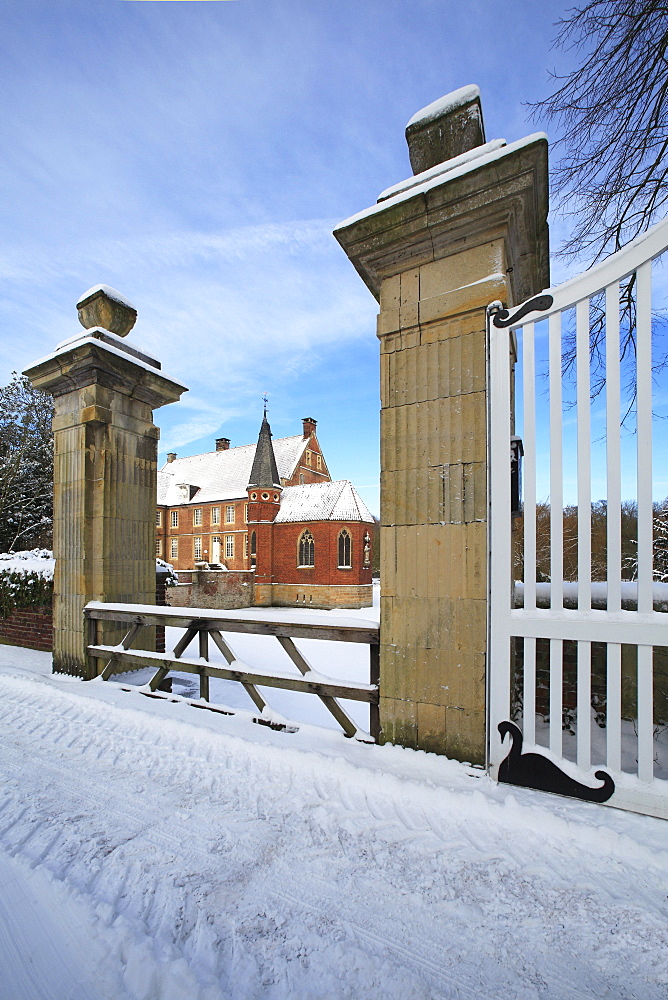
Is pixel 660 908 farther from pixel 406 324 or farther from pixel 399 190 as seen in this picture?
pixel 399 190

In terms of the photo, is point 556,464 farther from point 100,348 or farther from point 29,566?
point 29,566

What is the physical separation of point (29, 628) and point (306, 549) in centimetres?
1901

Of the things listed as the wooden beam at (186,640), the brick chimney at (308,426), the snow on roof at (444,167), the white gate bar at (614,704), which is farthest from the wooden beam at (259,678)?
the brick chimney at (308,426)

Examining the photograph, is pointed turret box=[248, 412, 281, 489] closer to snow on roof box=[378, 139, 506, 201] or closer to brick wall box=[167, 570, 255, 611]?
brick wall box=[167, 570, 255, 611]

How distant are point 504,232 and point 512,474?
1.47m

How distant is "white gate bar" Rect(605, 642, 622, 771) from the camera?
7.29ft

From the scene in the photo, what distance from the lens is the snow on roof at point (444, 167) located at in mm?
2691

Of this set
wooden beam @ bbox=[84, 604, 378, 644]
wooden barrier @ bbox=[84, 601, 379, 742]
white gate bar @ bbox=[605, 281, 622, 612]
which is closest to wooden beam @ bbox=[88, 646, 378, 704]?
wooden barrier @ bbox=[84, 601, 379, 742]

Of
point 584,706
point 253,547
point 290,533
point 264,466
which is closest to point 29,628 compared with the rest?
point 584,706

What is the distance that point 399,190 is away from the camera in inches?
118

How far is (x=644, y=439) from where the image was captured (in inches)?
88.1

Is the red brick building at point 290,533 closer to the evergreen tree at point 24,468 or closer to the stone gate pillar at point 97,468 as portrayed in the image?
the evergreen tree at point 24,468

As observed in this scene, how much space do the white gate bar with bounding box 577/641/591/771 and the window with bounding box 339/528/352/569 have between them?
21.6 m

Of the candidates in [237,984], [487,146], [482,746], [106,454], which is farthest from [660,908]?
[106,454]
